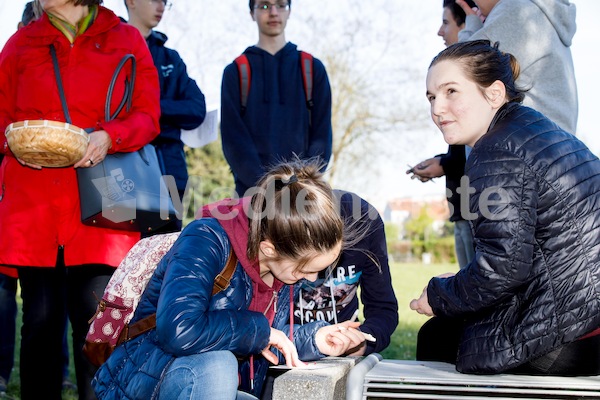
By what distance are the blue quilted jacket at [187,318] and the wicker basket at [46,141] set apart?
3.32ft

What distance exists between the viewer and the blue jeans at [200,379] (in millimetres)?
2453

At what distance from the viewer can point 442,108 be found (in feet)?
9.59

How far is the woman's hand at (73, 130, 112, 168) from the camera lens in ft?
11.7

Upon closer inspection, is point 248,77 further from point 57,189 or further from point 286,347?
point 286,347

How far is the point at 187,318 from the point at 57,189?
59.6 inches

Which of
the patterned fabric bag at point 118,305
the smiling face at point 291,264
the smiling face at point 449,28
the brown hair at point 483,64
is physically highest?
the smiling face at point 449,28

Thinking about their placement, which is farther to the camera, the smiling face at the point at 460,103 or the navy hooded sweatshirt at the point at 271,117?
the navy hooded sweatshirt at the point at 271,117

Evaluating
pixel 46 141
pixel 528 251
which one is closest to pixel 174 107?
pixel 46 141

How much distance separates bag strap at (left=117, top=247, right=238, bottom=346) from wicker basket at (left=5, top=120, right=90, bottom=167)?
107 cm

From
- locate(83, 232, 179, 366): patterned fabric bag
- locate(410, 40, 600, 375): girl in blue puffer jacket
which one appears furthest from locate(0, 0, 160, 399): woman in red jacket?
locate(410, 40, 600, 375): girl in blue puffer jacket

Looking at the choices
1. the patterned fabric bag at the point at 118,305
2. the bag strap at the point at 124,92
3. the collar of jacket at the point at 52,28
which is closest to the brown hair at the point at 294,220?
the patterned fabric bag at the point at 118,305

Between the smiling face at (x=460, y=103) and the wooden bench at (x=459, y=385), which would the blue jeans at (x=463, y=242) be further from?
the wooden bench at (x=459, y=385)

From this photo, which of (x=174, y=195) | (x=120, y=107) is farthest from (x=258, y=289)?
(x=174, y=195)

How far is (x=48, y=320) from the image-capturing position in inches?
142
